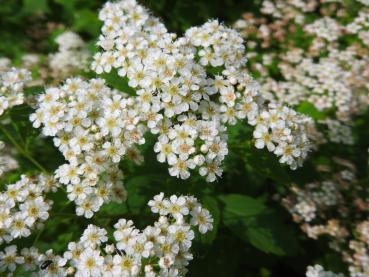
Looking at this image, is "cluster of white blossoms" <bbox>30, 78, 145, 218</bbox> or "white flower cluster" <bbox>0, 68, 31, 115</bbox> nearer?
"cluster of white blossoms" <bbox>30, 78, 145, 218</bbox>

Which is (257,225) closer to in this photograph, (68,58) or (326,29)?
(326,29)

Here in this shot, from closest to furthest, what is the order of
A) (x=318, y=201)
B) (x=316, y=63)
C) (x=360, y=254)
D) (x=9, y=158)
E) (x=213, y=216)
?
(x=213, y=216)
(x=360, y=254)
(x=318, y=201)
(x=9, y=158)
(x=316, y=63)

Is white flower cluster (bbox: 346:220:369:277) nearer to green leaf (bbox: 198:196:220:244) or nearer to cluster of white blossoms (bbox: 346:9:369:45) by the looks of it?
green leaf (bbox: 198:196:220:244)

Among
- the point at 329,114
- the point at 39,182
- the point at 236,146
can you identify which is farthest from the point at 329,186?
the point at 39,182

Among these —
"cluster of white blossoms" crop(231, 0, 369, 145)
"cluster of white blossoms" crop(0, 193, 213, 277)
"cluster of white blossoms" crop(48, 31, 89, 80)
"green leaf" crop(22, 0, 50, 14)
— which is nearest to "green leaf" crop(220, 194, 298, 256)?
"cluster of white blossoms" crop(0, 193, 213, 277)

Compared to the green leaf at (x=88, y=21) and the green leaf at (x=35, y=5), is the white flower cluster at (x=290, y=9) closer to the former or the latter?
the green leaf at (x=88, y=21)

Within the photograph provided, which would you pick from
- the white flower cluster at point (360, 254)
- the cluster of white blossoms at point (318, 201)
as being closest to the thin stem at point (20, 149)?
the cluster of white blossoms at point (318, 201)

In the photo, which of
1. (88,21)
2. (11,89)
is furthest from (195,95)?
(88,21)

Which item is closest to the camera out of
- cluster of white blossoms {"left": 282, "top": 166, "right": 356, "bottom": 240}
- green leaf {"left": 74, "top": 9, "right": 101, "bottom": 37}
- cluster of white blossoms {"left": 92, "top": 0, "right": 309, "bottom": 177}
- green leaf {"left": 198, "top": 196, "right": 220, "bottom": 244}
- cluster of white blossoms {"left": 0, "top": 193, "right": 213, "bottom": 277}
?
cluster of white blossoms {"left": 0, "top": 193, "right": 213, "bottom": 277}
